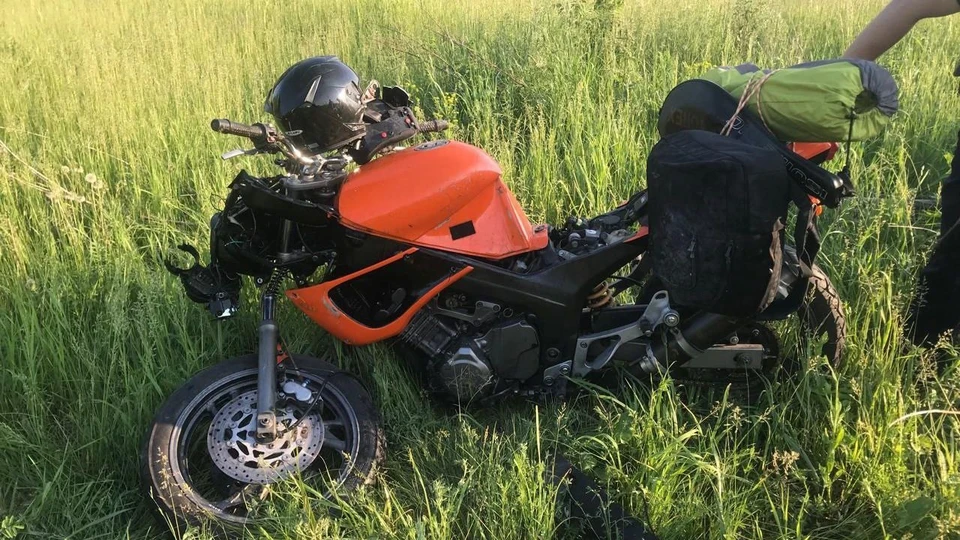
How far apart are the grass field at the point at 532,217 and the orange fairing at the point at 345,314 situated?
0.31 m

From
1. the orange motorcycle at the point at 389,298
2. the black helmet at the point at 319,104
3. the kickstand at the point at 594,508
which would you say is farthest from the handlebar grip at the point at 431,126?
the kickstand at the point at 594,508

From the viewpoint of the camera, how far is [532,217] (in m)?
3.69

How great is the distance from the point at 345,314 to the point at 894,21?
6.91 feet

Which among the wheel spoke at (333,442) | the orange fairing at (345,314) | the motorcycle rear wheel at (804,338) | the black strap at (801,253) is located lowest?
the wheel spoke at (333,442)

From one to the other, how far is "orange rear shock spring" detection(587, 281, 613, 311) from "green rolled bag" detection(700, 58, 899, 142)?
0.91m

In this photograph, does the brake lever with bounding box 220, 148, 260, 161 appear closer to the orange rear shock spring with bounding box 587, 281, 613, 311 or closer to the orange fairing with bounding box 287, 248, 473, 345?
the orange fairing with bounding box 287, 248, 473, 345

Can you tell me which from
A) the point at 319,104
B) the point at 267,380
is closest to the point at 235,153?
the point at 319,104

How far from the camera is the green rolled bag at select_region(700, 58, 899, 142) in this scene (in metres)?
1.83

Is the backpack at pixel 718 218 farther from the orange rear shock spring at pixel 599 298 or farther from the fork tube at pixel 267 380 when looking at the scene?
the fork tube at pixel 267 380

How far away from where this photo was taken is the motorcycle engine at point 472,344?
95.9 inches

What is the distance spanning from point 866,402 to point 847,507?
40cm

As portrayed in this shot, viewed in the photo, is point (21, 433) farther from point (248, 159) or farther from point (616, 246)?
point (616, 246)

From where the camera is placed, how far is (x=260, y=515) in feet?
7.31

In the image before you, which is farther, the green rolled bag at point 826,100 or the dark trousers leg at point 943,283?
the dark trousers leg at point 943,283
